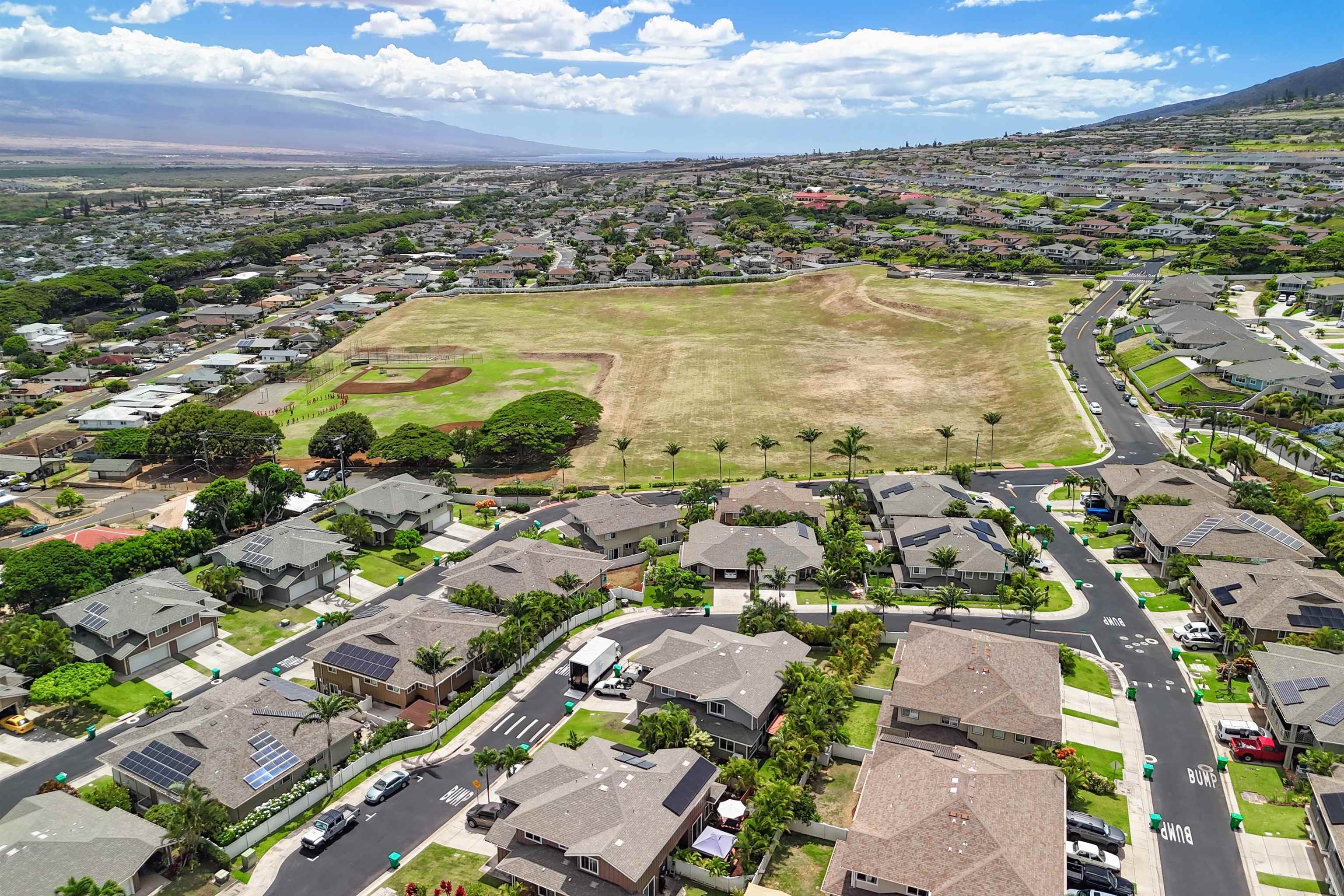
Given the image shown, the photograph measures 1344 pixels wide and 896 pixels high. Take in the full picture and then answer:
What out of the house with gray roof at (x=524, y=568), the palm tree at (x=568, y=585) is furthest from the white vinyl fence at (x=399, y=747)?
the house with gray roof at (x=524, y=568)

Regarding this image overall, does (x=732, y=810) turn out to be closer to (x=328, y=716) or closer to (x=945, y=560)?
(x=328, y=716)

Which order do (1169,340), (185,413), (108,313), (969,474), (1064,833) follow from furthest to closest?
(108,313) → (1169,340) → (185,413) → (969,474) → (1064,833)

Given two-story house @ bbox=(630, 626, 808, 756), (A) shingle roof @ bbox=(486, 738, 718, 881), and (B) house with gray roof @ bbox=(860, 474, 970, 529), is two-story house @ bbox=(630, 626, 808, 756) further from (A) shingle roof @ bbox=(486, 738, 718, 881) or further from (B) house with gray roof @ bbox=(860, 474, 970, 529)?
(B) house with gray roof @ bbox=(860, 474, 970, 529)

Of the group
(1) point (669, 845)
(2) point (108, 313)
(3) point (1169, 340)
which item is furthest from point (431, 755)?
(2) point (108, 313)

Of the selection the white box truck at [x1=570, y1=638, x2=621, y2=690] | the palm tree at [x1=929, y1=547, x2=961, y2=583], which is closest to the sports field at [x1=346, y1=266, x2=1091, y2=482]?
the palm tree at [x1=929, y1=547, x2=961, y2=583]

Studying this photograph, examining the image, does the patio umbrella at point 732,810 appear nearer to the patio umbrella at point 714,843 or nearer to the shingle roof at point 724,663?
the patio umbrella at point 714,843

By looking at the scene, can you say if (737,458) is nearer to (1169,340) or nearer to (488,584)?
(488,584)
